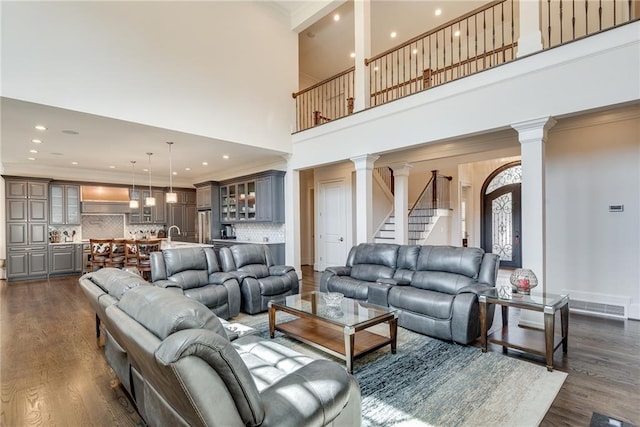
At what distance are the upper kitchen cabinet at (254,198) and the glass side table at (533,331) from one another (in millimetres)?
4958

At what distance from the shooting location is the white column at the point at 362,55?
569 cm

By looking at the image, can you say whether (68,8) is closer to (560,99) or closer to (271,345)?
(271,345)

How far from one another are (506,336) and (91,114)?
5745 mm

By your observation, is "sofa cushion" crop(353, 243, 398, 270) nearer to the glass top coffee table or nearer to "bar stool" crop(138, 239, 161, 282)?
the glass top coffee table

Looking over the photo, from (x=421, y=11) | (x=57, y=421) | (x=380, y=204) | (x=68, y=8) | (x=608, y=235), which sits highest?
(x=421, y=11)

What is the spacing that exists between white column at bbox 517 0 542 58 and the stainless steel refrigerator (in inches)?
312

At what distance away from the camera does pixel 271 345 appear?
2221mm

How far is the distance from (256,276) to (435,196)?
5599 millimetres

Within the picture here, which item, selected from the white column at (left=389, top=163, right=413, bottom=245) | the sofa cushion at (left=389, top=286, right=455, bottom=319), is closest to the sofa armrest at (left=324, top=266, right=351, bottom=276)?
the sofa cushion at (left=389, top=286, right=455, bottom=319)

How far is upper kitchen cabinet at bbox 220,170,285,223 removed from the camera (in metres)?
7.27

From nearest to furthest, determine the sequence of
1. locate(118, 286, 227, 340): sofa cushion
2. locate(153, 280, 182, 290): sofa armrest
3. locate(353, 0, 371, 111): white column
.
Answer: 1. locate(118, 286, 227, 340): sofa cushion
2. locate(153, 280, 182, 290): sofa armrest
3. locate(353, 0, 371, 111): white column


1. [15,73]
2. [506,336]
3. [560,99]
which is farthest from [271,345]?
[15,73]

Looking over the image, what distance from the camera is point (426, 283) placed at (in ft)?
12.8

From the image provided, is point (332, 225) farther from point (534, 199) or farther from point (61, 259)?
point (61, 259)
